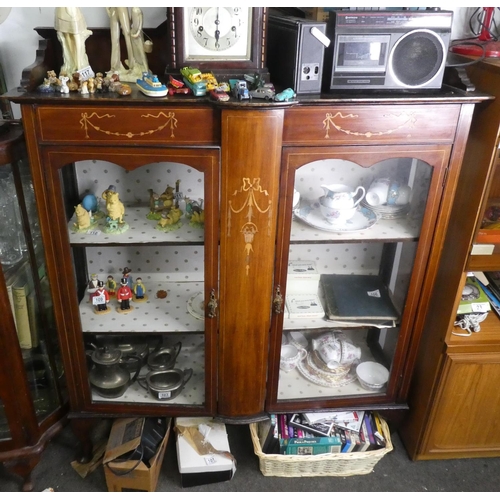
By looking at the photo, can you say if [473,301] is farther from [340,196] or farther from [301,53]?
[301,53]

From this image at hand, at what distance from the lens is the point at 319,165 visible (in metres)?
1.41

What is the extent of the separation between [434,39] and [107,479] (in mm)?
1698

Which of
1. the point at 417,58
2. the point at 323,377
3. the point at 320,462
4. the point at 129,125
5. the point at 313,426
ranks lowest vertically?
the point at 320,462

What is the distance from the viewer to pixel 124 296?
164cm

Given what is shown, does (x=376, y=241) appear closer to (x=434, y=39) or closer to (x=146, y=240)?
(x=434, y=39)

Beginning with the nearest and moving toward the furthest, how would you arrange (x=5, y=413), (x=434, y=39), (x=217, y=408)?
(x=434, y=39) < (x=5, y=413) < (x=217, y=408)

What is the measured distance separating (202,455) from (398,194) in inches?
43.7

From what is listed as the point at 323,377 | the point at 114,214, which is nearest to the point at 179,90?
the point at 114,214

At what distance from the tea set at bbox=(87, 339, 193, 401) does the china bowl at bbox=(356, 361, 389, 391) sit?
623mm

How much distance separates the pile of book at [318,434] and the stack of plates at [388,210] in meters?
0.76

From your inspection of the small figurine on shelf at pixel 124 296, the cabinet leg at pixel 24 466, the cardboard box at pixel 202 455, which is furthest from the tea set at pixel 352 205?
the cabinet leg at pixel 24 466

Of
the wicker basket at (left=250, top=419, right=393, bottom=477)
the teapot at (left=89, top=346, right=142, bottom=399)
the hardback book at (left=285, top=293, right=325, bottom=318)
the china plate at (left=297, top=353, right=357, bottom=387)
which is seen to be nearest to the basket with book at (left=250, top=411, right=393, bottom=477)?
the wicker basket at (left=250, top=419, right=393, bottom=477)

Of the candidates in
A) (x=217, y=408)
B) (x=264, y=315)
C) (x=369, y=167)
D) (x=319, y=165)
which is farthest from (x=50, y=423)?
(x=369, y=167)

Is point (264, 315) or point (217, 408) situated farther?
point (217, 408)
